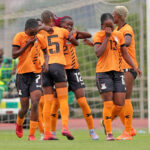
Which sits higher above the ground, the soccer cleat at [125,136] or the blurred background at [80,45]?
the blurred background at [80,45]

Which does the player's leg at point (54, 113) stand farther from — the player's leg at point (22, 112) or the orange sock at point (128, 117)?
the orange sock at point (128, 117)

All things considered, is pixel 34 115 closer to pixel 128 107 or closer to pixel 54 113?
pixel 54 113

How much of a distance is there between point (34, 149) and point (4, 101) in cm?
716

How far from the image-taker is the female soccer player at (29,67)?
8.47m

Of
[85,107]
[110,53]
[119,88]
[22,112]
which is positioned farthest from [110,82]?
[22,112]

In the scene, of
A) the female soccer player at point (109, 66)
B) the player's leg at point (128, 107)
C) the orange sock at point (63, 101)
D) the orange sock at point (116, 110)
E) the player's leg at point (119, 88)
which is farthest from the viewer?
the player's leg at point (128, 107)

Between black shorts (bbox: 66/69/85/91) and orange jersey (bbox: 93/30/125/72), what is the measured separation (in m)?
0.45

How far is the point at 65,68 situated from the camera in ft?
27.8

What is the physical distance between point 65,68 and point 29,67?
60 cm

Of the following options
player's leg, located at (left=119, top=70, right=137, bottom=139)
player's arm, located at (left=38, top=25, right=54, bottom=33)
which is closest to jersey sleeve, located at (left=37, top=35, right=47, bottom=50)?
player's arm, located at (left=38, top=25, right=54, bottom=33)

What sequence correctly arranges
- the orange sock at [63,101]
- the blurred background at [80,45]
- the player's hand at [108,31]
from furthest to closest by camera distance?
the blurred background at [80,45]
the orange sock at [63,101]
the player's hand at [108,31]

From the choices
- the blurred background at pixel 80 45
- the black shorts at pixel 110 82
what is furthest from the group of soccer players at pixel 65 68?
the blurred background at pixel 80 45

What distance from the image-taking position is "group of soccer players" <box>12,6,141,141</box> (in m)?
8.02

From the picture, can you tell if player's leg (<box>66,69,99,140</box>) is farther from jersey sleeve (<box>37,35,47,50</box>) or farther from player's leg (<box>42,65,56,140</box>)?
jersey sleeve (<box>37,35,47,50</box>)
